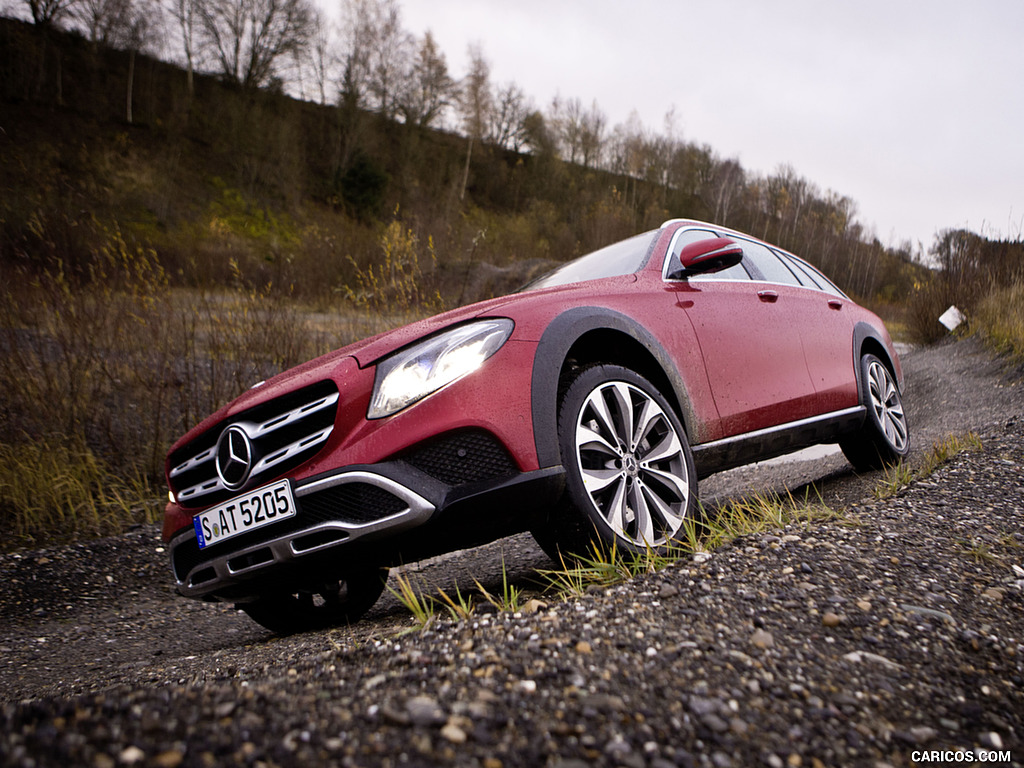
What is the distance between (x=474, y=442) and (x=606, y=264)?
64.1 inches

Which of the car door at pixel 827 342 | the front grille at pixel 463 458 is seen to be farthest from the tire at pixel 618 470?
the car door at pixel 827 342

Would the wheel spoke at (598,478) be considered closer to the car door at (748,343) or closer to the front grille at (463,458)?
the front grille at (463,458)

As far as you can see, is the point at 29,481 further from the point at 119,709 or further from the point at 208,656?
the point at 119,709

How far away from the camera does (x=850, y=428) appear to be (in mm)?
3994

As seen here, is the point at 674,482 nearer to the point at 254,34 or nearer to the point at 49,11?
the point at 49,11

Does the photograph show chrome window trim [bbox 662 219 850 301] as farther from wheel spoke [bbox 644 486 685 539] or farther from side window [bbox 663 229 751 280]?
wheel spoke [bbox 644 486 685 539]

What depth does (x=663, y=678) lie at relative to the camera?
1.38 meters

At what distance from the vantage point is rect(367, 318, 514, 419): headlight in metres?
1.99

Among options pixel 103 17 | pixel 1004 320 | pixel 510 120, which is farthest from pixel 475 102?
pixel 1004 320

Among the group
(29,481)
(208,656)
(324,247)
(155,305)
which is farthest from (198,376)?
(324,247)

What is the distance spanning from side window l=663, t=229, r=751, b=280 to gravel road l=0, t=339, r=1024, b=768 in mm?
1299

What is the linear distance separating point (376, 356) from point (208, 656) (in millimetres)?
1479

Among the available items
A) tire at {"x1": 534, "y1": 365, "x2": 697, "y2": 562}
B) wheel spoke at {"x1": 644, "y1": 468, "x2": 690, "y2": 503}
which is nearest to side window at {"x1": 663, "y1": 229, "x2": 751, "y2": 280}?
tire at {"x1": 534, "y1": 365, "x2": 697, "y2": 562}

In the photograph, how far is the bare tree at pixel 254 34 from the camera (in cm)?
3491
